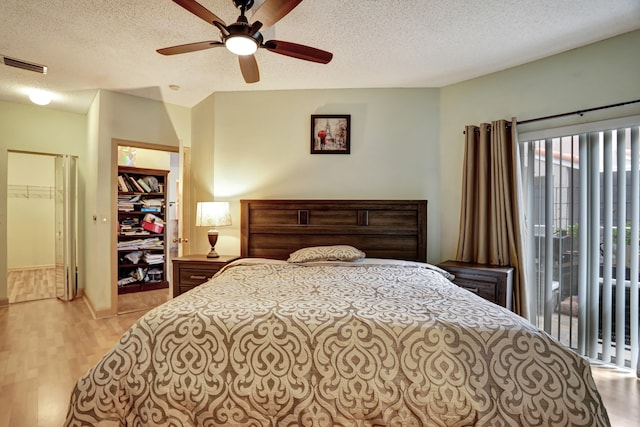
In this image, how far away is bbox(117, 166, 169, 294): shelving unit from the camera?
15.4ft

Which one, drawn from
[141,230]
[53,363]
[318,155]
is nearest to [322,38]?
[318,155]

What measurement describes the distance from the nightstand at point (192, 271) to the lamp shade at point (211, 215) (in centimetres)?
38

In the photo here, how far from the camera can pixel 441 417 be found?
43.1 inches

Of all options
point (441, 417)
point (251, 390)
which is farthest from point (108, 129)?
point (441, 417)

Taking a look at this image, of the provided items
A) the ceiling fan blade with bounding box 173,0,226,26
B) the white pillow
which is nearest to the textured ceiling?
the ceiling fan blade with bounding box 173,0,226,26

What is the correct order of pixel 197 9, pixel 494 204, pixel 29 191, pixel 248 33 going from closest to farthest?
pixel 197 9 → pixel 248 33 → pixel 494 204 → pixel 29 191

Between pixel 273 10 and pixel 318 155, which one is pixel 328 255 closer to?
pixel 318 155

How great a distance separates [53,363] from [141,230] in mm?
2697

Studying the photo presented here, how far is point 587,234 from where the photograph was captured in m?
2.48

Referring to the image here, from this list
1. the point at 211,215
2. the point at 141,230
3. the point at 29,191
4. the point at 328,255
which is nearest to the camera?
the point at 328,255

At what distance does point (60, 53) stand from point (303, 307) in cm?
306

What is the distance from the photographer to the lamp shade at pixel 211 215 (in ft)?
10.3

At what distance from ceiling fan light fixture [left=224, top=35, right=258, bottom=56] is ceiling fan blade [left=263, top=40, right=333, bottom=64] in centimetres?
9

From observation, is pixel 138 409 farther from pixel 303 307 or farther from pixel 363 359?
pixel 363 359
